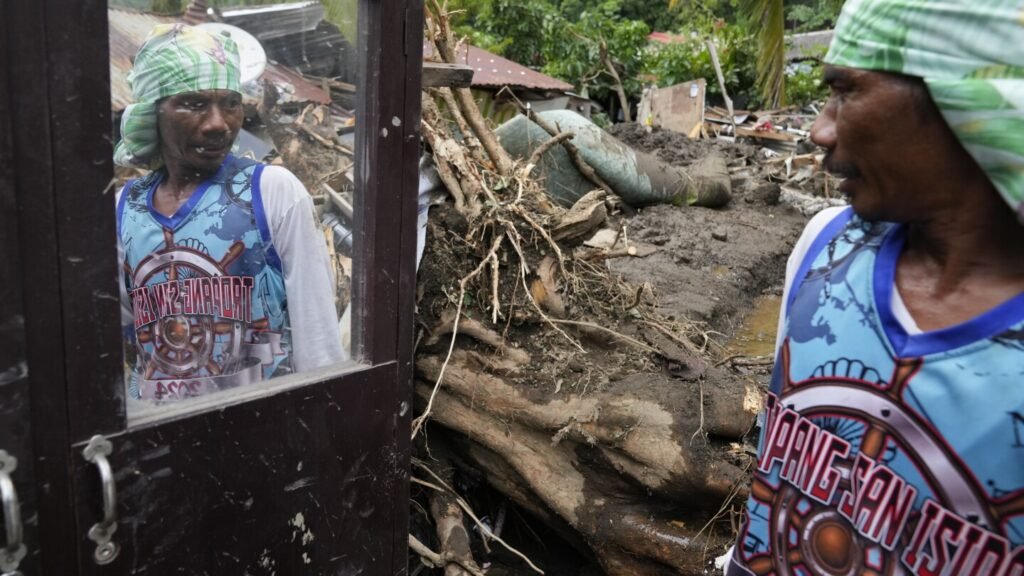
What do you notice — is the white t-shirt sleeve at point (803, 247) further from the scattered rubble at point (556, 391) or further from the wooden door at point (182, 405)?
the scattered rubble at point (556, 391)

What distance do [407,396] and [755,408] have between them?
146cm

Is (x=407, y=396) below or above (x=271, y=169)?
below

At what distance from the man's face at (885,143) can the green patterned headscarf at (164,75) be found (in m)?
1.24

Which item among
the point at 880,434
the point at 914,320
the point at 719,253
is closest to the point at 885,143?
the point at 914,320

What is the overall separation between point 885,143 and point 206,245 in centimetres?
145

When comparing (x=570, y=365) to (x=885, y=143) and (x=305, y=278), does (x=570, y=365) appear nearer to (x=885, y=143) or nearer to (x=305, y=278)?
(x=305, y=278)

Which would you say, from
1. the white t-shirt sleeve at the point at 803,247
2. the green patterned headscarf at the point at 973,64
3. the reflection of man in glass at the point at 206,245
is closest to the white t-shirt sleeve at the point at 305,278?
the reflection of man in glass at the point at 206,245

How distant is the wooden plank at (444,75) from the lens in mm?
2713

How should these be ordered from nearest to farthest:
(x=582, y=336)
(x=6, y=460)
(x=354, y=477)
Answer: (x=6, y=460), (x=354, y=477), (x=582, y=336)

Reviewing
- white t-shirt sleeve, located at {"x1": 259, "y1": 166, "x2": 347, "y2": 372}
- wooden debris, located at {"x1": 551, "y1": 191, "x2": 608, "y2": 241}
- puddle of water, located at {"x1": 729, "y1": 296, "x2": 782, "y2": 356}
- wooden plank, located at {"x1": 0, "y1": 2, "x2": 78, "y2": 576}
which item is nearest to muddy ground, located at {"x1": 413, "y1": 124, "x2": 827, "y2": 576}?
wooden debris, located at {"x1": 551, "y1": 191, "x2": 608, "y2": 241}

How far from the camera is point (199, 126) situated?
1.75 meters

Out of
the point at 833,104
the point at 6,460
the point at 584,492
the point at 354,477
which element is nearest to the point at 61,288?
the point at 6,460

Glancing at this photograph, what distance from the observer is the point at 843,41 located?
1.19 meters

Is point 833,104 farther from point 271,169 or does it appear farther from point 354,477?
point 354,477
